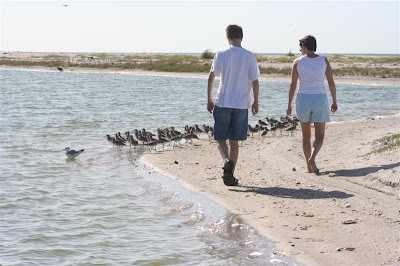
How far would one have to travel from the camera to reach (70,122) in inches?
816

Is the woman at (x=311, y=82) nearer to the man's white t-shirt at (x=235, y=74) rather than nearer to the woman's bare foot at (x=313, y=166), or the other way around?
the woman's bare foot at (x=313, y=166)

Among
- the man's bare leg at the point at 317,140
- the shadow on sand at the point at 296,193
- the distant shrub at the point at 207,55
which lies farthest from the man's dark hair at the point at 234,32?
the distant shrub at the point at 207,55

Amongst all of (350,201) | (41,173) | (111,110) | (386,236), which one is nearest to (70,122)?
(111,110)

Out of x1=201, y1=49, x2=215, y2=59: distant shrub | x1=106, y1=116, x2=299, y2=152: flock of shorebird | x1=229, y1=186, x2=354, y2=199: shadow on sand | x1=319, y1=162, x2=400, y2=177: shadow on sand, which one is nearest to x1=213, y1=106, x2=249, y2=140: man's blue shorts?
x1=229, y1=186, x2=354, y2=199: shadow on sand

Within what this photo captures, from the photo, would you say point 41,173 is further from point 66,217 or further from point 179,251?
point 179,251

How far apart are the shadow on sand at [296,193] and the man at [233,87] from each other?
0.51 metres

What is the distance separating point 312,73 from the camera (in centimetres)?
902

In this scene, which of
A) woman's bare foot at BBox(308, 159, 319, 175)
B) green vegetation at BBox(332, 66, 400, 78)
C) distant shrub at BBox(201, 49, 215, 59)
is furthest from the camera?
distant shrub at BBox(201, 49, 215, 59)

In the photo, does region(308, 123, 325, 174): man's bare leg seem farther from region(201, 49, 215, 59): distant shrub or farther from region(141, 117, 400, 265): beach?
region(201, 49, 215, 59): distant shrub

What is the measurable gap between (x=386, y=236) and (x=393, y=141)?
4.81 metres

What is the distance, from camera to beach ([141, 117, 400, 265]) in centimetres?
627

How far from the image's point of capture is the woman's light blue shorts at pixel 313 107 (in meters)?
9.06

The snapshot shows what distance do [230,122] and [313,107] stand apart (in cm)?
133

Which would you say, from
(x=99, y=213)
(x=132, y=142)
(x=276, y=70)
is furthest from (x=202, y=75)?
(x=99, y=213)
